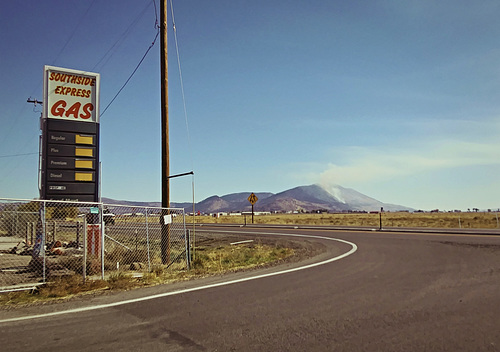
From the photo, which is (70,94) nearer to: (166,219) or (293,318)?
(166,219)

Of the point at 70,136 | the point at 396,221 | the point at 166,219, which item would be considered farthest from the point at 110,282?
the point at 396,221

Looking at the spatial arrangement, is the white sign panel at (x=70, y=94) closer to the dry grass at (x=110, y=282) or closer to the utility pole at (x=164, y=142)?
the utility pole at (x=164, y=142)

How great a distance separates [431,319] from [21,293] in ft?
27.3

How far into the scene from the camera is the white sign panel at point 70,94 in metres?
13.9

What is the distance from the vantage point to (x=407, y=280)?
8.67 metres

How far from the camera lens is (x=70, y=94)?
47.2ft

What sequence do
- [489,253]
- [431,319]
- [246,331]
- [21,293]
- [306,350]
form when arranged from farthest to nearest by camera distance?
[489,253]
[21,293]
[431,319]
[246,331]
[306,350]

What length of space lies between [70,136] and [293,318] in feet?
37.2

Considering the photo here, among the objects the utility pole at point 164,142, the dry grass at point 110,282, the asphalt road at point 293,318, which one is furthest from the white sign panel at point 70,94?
the asphalt road at point 293,318

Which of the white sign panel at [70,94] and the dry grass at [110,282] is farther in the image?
the white sign panel at [70,94]

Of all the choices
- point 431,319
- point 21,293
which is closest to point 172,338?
point 431,319

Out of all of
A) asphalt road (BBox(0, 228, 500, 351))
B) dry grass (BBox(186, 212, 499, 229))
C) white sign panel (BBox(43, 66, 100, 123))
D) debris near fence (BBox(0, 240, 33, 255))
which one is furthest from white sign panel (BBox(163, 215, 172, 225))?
dry grass (BBox(186, 212, 499, 229))

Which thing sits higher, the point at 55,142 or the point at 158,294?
the point at 55,142

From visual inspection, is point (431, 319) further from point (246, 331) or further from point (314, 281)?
point (314, 281)
